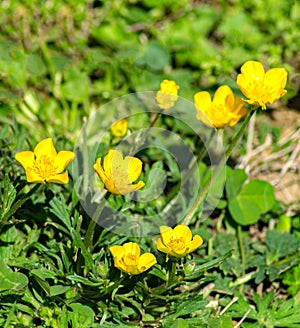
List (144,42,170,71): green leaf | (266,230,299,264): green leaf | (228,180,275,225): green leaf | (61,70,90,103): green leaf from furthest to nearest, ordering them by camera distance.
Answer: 1. (144,42,170,71): green leaf
2. (61,70,90,103): green leaf
3. (228,180,275,225): green leaf
4. (266,230,299,264): green leaf

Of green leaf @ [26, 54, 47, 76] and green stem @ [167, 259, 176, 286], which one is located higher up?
green leaf @ [26, 54, 47, 76]

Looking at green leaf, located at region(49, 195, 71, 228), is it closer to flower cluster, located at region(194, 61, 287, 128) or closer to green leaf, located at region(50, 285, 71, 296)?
green leaf, located at region(50, 285, 71, 296)

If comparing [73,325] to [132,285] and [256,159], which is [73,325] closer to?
[132,285]

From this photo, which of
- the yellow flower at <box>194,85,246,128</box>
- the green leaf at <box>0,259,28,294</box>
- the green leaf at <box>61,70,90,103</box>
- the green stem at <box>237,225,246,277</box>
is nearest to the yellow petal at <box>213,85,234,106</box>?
the yellow flower at <box>194,85,246,128</box>

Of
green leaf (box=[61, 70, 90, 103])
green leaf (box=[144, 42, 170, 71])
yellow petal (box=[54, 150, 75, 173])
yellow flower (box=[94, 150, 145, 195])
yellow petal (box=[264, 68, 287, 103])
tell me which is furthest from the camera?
green leaf (box=[144, 42, 170, 71])

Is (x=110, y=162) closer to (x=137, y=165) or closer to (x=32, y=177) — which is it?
(x=137, y=165)

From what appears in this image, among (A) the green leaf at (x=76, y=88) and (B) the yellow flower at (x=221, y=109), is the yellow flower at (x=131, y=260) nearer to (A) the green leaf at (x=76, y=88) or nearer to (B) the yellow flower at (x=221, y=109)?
(B) the yellow flower at (x=221, y=109)

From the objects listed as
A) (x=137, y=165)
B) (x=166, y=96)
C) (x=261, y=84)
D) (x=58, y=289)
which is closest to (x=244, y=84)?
(x=261, y=84)

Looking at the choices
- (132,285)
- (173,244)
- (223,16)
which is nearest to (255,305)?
(132,285)
